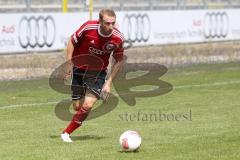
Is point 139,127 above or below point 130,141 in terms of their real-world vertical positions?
below

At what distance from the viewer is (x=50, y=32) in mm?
26469

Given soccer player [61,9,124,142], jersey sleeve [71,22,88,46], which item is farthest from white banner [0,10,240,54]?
jersey sleeve [71,22,88,46]

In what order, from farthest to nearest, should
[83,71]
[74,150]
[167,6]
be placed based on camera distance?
1. [167,6]
2. [83,71]
3. [74,150]

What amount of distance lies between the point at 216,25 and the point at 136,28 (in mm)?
5551

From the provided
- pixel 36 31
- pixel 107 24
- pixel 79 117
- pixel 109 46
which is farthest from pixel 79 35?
pixel 36 31

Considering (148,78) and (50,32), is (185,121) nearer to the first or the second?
(148,78)

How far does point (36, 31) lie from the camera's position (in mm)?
25984

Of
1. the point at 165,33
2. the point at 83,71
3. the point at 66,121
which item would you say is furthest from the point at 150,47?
the point at 83,71

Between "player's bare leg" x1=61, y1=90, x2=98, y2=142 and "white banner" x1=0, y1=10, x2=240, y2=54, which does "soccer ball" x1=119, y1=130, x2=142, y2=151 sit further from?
"white banner" x1=0, y1=10, x2=240, y2=54

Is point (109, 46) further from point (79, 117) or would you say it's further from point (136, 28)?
point (136, 28)

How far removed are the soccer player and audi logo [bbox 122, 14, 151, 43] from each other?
1642 centimetres

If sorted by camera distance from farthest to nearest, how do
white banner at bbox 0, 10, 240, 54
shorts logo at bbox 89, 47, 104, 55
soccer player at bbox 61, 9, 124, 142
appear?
white banner at bbox 0, 10, 240, 54 → shorts logo at bbox 89, 47, 104, 55 → soccer player at bbox 61, 9, 124, 142

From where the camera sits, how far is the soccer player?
12.5 m

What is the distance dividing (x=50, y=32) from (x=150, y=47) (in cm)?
554
